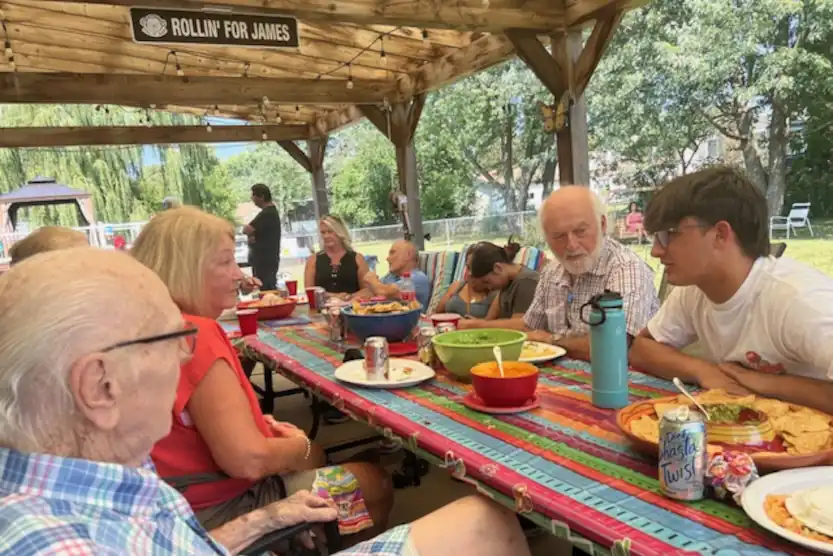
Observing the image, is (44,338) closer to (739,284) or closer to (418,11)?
(739,284)

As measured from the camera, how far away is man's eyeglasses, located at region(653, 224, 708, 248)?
1452 millimetres

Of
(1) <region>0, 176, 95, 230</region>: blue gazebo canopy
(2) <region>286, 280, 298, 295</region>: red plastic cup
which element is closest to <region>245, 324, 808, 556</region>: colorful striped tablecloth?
(2) <region>286, 280, 298, 295</region>: red plastic cup

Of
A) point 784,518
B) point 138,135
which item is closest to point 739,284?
point 784,518

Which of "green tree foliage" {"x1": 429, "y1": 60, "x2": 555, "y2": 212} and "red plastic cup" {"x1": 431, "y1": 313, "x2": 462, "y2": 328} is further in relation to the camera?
"green tree foliage" {"x1": 429, "y1": 60, "x2": 555, "y2": 212}

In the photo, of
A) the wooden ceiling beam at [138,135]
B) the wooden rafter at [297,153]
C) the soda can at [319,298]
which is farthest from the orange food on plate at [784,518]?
the wooden rafter at [297,153]

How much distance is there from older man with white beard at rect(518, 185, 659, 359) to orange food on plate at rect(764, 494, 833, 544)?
3.39ft

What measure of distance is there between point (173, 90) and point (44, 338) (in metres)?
5.39

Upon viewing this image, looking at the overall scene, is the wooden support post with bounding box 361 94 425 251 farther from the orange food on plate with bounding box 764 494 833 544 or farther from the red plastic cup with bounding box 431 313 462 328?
the orange food on plate with bounding box 764 494 833 544

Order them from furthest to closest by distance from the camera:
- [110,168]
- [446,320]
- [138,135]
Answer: [110,168] < [138,135] < [446,320]

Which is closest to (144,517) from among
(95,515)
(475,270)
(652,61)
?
(95,515)

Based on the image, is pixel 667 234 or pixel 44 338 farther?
pixel 667 234

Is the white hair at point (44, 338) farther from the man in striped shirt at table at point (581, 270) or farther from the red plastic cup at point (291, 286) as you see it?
the red plastic cup at point (291, 286)

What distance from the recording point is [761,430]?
113 centimetres

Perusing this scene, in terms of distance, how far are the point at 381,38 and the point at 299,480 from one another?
4.32 metres
